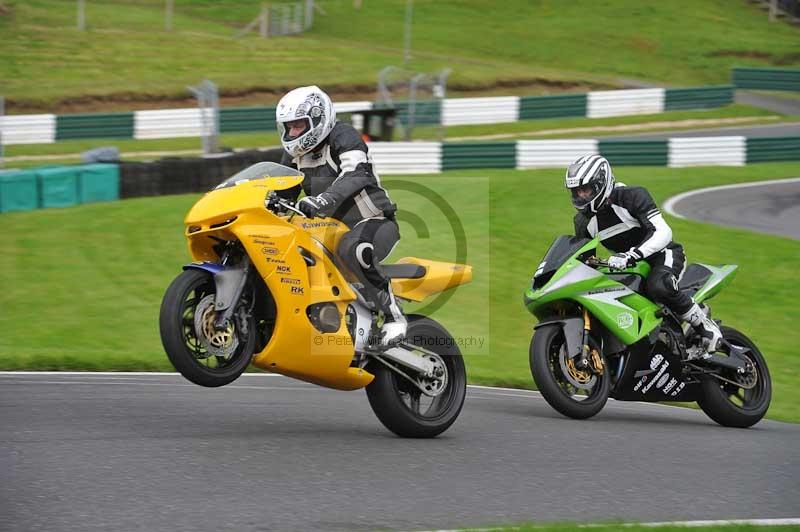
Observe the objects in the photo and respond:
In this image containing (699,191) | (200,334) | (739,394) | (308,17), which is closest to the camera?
(200,334)

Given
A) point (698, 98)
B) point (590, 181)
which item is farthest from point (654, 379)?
point (698, 98)

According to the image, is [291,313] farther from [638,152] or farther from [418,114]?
[418,114]

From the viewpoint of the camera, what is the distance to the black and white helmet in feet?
28.3

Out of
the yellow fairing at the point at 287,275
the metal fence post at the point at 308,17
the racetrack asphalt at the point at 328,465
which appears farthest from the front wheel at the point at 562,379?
the metal fence post at the point at 308,17

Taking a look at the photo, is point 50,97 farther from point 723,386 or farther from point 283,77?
point 723,386

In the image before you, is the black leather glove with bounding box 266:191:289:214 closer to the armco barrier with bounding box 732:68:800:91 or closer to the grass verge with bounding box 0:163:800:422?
the grass verge with bounding box 0:163:800:422

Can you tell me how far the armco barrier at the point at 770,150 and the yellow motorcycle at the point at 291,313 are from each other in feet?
64.6

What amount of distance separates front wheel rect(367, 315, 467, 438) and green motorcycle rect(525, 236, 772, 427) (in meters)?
0.93

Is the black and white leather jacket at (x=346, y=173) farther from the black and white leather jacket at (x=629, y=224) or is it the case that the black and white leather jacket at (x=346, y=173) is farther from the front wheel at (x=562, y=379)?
the black and white leather jacket at (x=629, y=224)

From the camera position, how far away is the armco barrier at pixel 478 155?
23312mm

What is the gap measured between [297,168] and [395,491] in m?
2.53

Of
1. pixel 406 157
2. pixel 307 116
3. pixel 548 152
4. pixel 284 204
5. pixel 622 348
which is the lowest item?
pixel 622 348

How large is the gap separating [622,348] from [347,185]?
10.0 feet

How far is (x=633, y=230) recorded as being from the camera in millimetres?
9031
